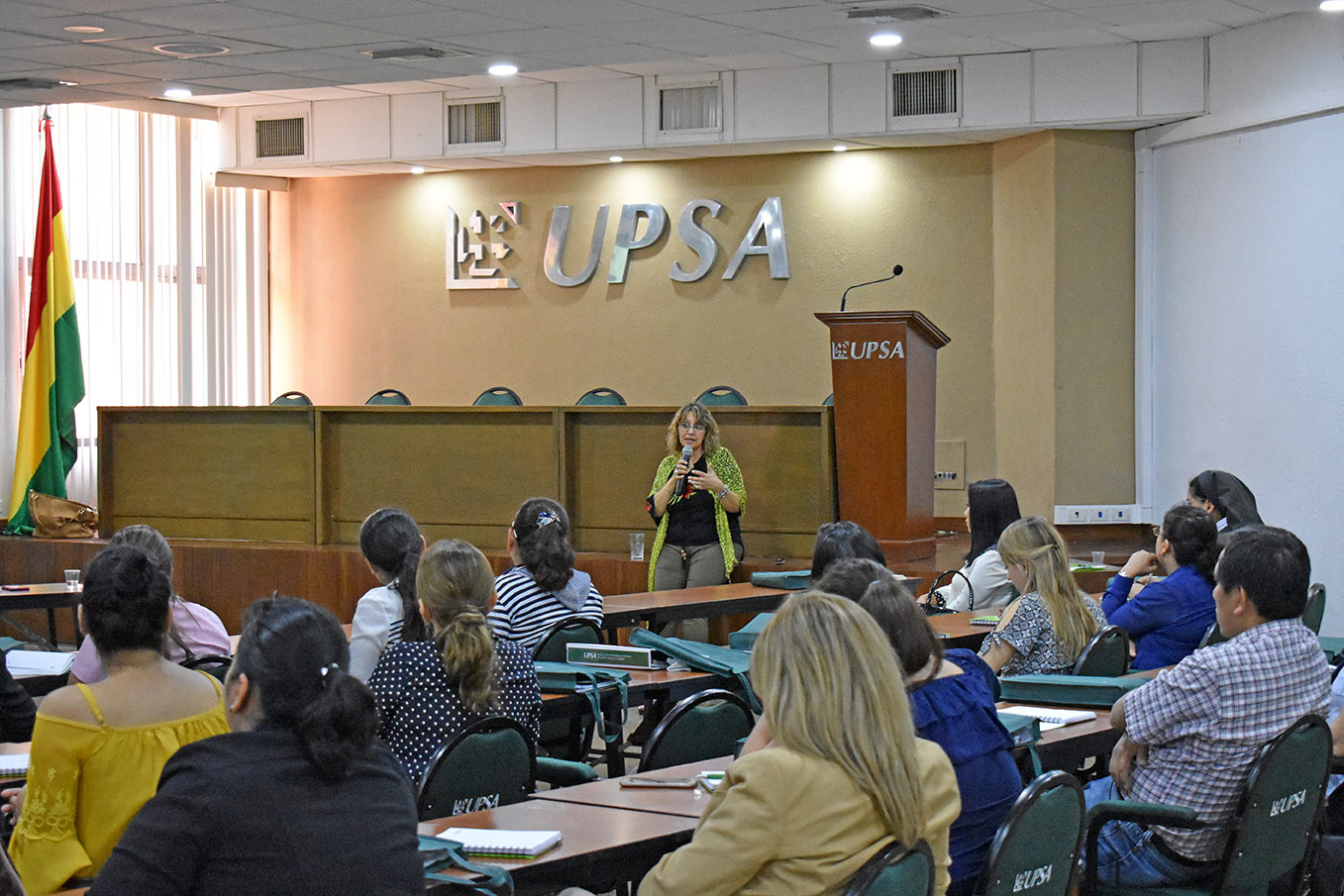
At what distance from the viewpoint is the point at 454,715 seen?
3656 mm

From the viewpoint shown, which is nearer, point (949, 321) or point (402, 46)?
point (402, 46)

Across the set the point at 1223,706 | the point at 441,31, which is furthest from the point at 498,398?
the point at 1223,706

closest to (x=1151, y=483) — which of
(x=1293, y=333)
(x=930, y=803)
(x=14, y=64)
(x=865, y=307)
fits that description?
(x=1293, y=333)

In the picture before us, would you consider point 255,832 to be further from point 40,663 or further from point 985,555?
point 985,555

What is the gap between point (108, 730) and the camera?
2.72 m

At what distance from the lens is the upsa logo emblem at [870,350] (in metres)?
7.83

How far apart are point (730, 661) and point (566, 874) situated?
2.17 metres

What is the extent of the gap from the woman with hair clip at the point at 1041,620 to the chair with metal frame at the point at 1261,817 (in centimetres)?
126

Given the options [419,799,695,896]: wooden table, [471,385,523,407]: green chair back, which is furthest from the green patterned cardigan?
[419,799,695,896]: wooden table

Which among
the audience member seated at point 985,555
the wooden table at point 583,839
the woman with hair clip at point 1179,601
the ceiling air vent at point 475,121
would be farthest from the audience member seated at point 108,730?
the ceiling air vent at point 475,121

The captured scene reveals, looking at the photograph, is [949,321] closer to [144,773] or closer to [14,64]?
[14,64]

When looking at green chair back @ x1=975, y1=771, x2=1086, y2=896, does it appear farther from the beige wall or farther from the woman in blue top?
the beige wall

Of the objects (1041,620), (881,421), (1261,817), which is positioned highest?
(881,421)

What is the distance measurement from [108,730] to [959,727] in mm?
1562
